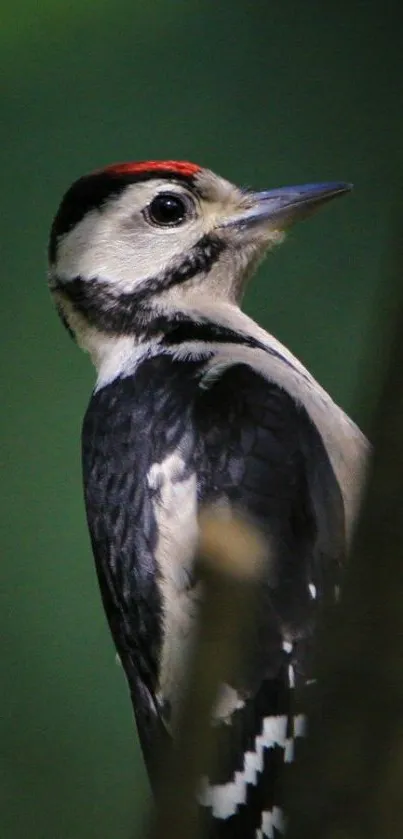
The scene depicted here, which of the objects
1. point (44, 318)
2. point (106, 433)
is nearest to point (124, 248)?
point (106, 433)

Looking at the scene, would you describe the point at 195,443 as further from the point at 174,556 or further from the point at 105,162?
the point at 105,162

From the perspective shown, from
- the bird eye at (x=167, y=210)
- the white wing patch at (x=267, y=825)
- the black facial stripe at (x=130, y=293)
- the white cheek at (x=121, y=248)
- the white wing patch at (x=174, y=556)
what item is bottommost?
the white wing patch at (x=267, y=825)

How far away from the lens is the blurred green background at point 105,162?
1.69 metres

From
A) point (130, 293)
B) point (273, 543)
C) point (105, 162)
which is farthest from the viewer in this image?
point (105, 162)

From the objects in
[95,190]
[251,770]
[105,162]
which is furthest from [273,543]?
[105,162]

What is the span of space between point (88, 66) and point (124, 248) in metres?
0.53

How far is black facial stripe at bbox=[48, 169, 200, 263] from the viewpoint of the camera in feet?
4.25

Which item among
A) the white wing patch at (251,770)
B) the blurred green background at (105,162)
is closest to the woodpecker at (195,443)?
the white wing patch at (251,770)

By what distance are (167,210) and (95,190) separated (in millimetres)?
87

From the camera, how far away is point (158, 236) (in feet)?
4.31

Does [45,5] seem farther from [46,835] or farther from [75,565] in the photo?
[46,835]

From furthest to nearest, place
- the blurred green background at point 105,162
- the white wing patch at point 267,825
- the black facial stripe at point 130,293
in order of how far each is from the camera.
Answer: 1. the blurred green background at point 105,162
2. the black facial stripe at point 130,293
3. the white wing patch at point 267,825

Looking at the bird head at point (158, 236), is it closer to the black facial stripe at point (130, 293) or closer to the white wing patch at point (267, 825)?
the black facial stripe at point (130, 293)

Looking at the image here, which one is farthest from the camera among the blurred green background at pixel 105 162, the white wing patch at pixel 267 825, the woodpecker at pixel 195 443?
the blurred green background at pixel 105 162
